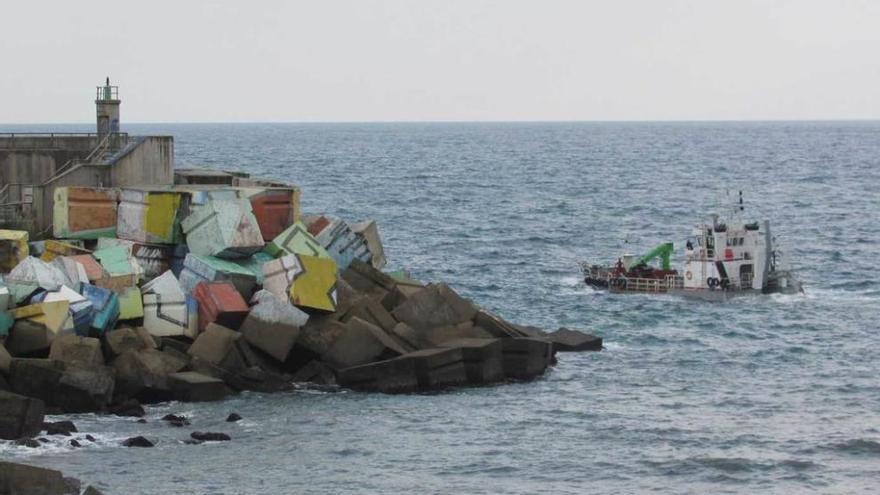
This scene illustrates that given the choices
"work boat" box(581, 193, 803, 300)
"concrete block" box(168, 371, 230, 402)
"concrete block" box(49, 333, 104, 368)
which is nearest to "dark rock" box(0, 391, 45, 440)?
"concrete block" box(49, 333, 104, 368)

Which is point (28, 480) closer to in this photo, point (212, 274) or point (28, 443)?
point (28, 443)

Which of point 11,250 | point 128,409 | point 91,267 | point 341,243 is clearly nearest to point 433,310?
point 341,243

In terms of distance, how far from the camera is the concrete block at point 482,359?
1442 inches

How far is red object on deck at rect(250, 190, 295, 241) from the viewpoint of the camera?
4203cm

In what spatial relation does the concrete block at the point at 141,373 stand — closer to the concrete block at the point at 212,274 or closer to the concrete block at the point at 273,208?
the concrete block at the point at 212,274

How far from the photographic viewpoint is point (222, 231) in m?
39.2

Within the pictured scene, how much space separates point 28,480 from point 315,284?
546 inches

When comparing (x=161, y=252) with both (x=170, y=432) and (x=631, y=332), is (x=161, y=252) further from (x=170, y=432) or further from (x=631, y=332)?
(x=631, y=332)

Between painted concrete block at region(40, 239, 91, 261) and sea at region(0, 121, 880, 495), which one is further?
painted concrete block at region(40, 239, 91, 261)

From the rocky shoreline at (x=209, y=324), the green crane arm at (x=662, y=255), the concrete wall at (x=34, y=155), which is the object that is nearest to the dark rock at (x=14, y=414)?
the rocky shoreline at (x=209, y=324)

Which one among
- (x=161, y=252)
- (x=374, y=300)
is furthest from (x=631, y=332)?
(x=161, y=252)

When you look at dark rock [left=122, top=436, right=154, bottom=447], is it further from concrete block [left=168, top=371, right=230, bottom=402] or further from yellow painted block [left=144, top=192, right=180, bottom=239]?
yellow painted block [left=144, top=192, right=180, bottom=239]

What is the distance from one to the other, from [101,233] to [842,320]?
2375cm

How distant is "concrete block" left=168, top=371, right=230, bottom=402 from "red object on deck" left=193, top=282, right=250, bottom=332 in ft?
9.28
